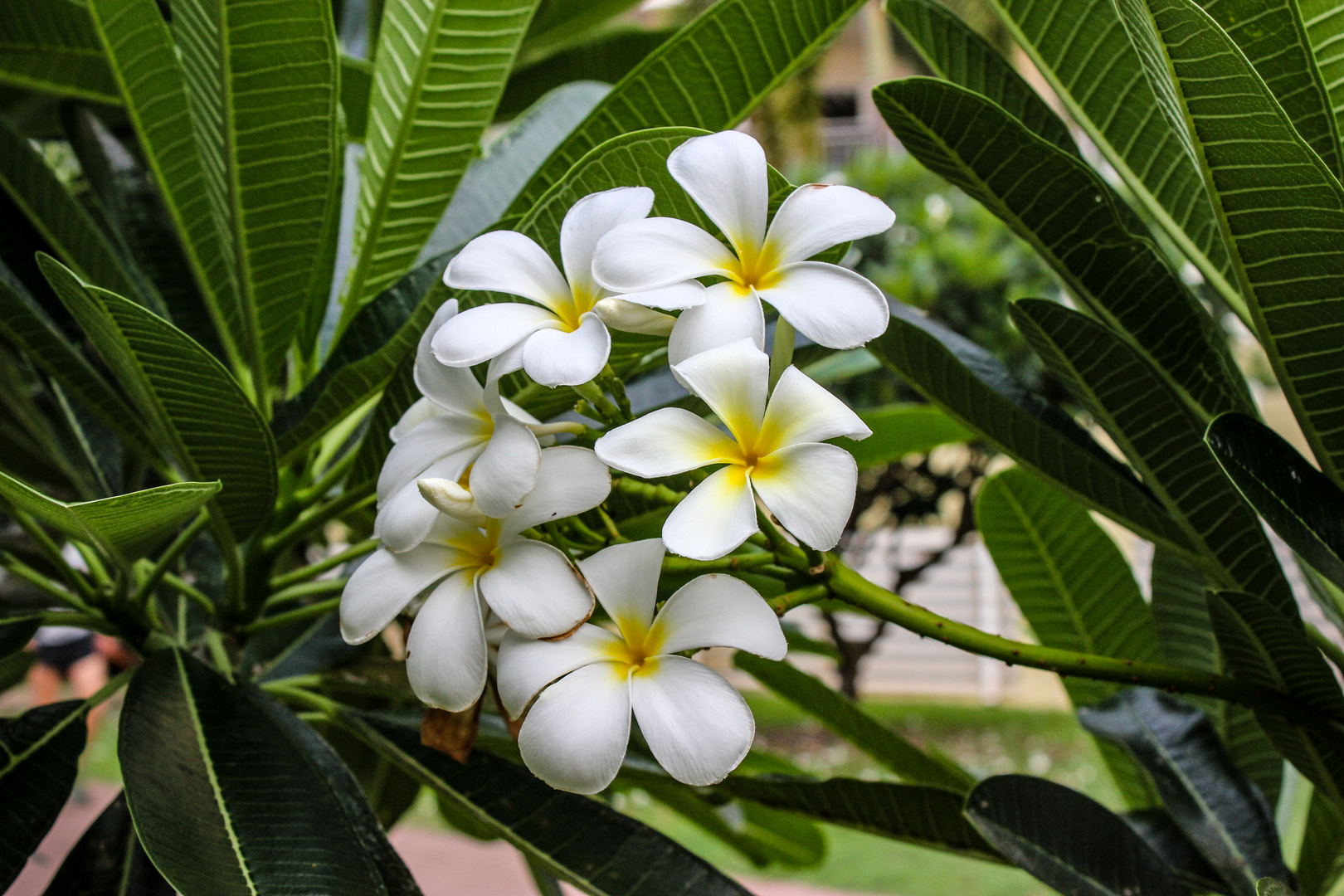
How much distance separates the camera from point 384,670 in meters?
0.80

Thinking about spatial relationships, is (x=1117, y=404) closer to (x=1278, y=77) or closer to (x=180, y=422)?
(x=1278, y=77)

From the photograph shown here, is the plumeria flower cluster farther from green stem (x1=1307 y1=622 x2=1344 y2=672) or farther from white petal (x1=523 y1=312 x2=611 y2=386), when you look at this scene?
green stem (x1=1307 y1=622 x2=1344 y2=672)

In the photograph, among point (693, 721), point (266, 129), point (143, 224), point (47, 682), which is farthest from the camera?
point (47, 682)

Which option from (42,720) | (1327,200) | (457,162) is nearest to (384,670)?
(42,720)

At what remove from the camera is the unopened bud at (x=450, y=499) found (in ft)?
1.25

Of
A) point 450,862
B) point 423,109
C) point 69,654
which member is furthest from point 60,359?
point 450,862

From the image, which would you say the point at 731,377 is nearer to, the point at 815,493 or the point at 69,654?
the point at 815,493

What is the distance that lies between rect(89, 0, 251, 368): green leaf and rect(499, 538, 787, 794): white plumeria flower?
0.39 meters

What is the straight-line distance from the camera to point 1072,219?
0.51m

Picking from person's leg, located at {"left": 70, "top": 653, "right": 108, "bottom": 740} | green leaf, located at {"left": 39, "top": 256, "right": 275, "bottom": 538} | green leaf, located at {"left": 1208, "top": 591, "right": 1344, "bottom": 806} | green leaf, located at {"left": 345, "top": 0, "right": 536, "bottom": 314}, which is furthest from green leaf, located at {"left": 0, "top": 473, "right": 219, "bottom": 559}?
person's leg, located at {"left": 70, "top": 653, "right": 108, "bottom": 740}

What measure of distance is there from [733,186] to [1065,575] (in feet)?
1.56

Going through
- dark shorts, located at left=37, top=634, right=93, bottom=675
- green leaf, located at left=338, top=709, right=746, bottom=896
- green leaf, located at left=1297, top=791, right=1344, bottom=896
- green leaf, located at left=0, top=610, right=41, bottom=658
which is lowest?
dark shorts, located at left=37, top=634, right=93, bottom=675

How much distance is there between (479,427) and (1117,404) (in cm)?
33

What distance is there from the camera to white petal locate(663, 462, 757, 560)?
33 cm
